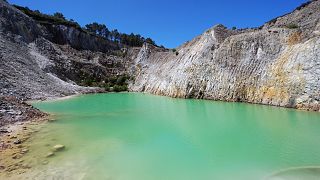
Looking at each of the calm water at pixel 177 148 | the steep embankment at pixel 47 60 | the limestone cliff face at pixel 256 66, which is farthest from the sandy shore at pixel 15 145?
the limestone cliff face at pixel 256 66

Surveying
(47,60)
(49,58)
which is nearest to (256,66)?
(47,60)

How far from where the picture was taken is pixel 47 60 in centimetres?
6300

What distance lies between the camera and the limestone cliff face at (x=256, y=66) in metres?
26.9

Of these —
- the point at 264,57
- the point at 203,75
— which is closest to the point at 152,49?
the point at 203,75

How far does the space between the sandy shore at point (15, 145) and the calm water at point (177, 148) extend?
0.50m

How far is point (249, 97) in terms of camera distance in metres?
33.0

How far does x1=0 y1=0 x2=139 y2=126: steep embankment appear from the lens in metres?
39.8

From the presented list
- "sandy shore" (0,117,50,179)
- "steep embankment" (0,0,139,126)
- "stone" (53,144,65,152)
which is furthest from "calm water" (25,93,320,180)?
"steep embankment" (0,0,139,126)

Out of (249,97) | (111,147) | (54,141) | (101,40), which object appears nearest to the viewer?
(111,147)

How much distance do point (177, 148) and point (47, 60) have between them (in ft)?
181

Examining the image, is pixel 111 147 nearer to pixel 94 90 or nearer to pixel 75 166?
pixel 75 166

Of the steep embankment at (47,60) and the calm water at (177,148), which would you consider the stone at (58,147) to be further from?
the steep embankment at (47,60)

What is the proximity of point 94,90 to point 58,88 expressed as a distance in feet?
32.0

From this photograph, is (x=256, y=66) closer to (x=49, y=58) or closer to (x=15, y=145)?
(x=15, y=145)
